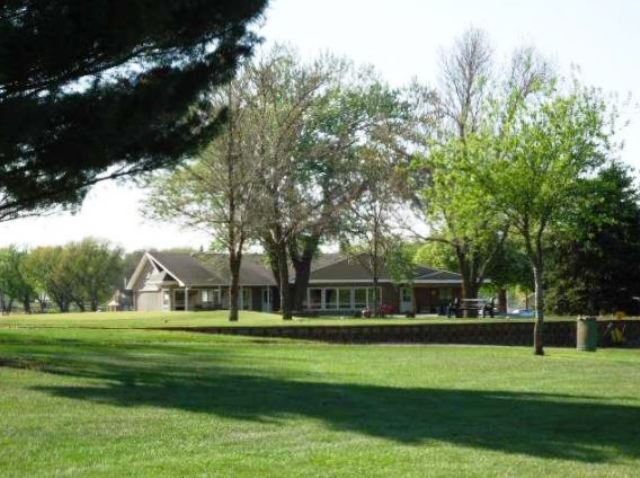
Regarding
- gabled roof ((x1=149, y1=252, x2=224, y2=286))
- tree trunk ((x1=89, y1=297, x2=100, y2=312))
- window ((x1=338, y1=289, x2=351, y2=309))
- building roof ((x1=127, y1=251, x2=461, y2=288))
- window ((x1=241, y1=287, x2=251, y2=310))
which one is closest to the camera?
gabled roof ((x1=149, y1=252, x2=224, y2=286))

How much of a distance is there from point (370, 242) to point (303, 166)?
738 cm

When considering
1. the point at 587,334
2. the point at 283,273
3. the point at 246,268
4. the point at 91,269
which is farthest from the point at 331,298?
the point at 587,334

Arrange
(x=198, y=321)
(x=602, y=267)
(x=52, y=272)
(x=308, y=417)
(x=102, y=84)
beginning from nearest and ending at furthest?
1. (x=308, y=417)
2. (x=102, y=84)
3. (x=198, y=321)
4. (x=602, y=267)
5. (x=52, y=272)

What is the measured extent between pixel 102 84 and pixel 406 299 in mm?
55880

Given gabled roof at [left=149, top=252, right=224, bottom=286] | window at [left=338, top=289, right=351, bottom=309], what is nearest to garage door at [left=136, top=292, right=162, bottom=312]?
gabled roof at [left=149, top=252, right=224, bottom=286]

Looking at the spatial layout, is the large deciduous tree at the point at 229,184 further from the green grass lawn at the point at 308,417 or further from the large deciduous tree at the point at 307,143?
the green grass lawn at the point at 308,417

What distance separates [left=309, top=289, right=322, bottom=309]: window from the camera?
68.1 meters

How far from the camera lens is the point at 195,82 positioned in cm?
1628

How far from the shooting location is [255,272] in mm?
69250

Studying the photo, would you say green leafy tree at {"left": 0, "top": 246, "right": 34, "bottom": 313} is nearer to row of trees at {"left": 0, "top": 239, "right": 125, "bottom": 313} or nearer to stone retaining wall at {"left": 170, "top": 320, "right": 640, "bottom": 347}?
row of trees at {"left": 0, "top": 239, "right": 125, "bottom": 313}

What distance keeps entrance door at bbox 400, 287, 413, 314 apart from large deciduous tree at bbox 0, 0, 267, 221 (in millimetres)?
52446

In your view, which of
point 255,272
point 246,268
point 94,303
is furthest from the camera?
point 94,303

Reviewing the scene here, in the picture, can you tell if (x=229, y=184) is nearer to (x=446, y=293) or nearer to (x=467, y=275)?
(x=467, y=275)

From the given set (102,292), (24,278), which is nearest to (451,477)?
(102,292)
